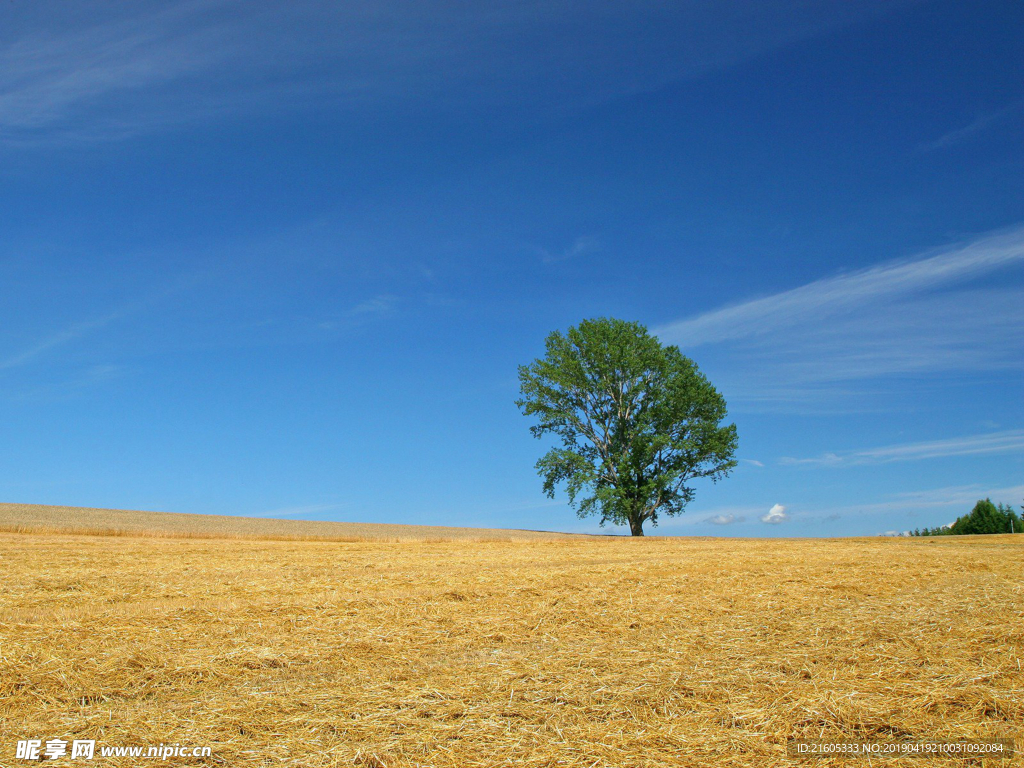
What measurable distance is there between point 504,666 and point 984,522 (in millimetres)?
95698

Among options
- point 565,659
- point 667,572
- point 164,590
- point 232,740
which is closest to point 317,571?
point 164,590

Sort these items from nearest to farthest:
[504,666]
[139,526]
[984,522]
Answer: [504,666]
[139,526]
[984,522]

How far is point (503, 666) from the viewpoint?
6551mm

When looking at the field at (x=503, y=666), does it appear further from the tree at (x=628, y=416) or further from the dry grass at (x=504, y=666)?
the tree at (x=628, y=416)

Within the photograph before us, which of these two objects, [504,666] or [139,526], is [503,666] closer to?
[504,666]

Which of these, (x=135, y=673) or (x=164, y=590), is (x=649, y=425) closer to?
(x=164, y=590)

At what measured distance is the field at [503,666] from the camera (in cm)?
468

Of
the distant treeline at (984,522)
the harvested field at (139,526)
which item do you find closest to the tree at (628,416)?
the harvested field at (139,526)

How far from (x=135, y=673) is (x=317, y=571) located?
829cm

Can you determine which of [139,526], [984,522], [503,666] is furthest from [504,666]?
[984,522]

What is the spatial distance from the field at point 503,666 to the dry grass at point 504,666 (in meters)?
0.03

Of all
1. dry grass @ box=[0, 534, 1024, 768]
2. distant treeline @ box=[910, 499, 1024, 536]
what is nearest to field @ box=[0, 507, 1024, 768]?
dry grass @ box=[0, 534, 1024, 768]

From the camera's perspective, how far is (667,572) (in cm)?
1420

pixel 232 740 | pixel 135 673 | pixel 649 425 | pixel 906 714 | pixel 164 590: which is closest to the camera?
pixel 232 740
